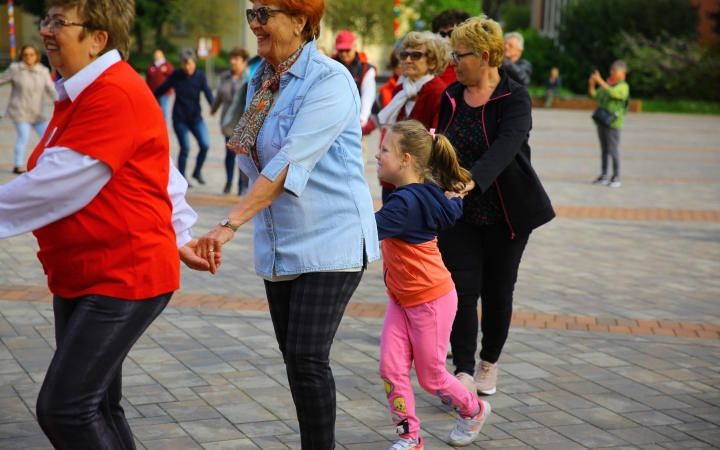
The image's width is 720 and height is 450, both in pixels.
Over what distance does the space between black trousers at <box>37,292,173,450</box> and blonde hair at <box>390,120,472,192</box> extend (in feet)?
4.68

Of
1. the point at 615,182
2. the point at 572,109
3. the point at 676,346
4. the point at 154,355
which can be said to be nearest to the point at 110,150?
the point at 154,355

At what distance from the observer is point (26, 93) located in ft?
43.7

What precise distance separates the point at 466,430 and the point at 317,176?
1506 millimetres

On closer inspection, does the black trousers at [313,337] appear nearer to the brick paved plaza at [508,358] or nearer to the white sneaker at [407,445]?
the white sneaker at [407,445]

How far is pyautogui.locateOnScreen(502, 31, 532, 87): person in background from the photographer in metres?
7.25

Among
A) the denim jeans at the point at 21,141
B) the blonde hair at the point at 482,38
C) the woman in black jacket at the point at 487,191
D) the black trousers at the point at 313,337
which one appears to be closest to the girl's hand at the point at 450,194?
the woman in black jacket at the point at 487,191

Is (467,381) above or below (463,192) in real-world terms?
below

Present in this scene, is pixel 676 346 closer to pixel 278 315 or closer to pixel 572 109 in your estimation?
pixel 278 315

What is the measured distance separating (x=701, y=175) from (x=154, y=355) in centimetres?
1250

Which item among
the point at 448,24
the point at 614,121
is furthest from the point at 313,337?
the point at 614,121

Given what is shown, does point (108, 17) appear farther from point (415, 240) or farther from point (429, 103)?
point (429, 103)

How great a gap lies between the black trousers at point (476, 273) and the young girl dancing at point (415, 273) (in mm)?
642

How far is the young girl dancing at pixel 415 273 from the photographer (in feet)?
11.7

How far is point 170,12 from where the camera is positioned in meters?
48.8
